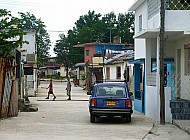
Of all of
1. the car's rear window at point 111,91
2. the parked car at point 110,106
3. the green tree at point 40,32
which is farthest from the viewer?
the green tree at point 40,32

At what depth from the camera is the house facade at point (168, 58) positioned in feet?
60.8

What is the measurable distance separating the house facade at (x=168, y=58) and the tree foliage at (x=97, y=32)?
212 feet

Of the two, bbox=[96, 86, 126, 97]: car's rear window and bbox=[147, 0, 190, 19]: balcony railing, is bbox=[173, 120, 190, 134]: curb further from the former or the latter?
bbox=[147, 0, 190, 19]: balcony railing

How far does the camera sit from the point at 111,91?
18844 mm

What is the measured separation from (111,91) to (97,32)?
75.1 m

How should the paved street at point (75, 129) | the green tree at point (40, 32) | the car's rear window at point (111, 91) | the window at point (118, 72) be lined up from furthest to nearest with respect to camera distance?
the green tree at point (40, 32) < the window at point (118, 72) < the car's rear window at point (111, 91) < the paved street at point (75, 129)

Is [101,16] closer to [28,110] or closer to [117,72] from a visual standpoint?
[117,72]

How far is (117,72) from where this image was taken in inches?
1868

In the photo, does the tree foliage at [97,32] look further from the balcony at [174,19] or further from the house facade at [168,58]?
the balcony at [174,19]

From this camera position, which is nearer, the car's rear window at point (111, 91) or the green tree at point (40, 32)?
the car's rear window at point (111, 91)

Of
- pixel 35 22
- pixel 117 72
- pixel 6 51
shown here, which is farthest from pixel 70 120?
pixel 35 22

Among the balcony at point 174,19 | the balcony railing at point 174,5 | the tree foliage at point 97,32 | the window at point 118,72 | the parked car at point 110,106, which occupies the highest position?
the tree foliage at point 97,32

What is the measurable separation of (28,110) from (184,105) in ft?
29.8

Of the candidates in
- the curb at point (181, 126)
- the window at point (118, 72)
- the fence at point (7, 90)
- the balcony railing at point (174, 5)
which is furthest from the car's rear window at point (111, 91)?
the window at point (118, 72)
